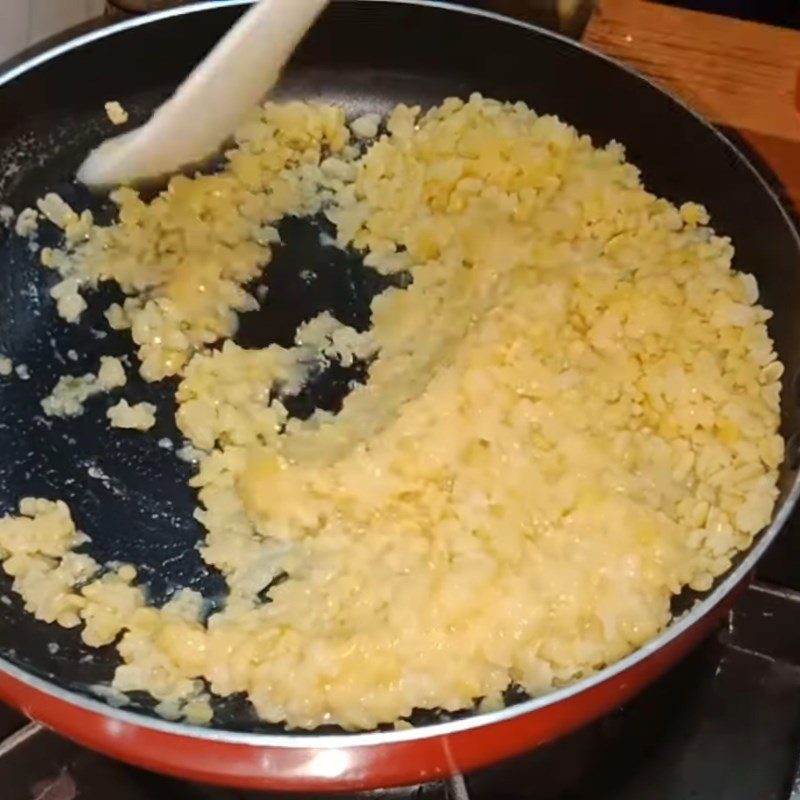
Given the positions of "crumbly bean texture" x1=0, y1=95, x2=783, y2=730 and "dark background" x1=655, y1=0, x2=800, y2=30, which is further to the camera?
"dark background" x1=655, y1=0, x2=800, y2=30

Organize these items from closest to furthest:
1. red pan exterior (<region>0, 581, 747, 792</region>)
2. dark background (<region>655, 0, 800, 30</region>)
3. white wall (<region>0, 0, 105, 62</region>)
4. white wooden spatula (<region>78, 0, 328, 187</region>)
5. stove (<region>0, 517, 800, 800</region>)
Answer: red pan exterior (<region>0, 581, 747, 792</region>) < stove (<region>0, 517, 800, 800</region>) < white wooden spatula (<region>78, 0, 328, 187</region>) < white wall (<region>0, 0, 105, 62</region>) < dark background (<region>655, 0, 800, 30</region>)

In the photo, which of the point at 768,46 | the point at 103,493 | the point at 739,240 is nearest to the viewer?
the point at 103,493

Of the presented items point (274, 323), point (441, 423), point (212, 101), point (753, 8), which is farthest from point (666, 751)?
point (753, 8)

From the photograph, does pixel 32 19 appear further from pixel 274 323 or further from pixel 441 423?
pixel 441 423

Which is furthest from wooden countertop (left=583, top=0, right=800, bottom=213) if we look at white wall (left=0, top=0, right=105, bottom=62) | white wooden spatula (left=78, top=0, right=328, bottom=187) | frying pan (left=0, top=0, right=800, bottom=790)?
white wall (left=0, top=0, right=105, bottom=62)

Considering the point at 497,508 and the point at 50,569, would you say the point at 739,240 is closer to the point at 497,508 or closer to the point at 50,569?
the point at 497,508

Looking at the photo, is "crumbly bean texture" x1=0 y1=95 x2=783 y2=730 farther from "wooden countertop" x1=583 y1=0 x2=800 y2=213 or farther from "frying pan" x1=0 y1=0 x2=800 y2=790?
"wooden countertop" x1=583 y1=0 x2=800 y2=213

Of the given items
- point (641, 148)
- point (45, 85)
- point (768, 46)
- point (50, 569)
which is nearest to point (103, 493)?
point (50, 569)
